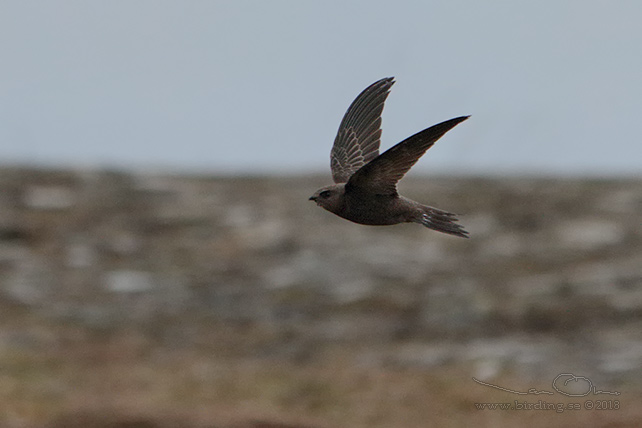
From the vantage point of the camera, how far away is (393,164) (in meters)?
4.24

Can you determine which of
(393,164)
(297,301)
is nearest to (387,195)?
(393,164)

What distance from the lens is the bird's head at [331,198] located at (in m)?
4.35

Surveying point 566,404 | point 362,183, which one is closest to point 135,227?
point 566,404

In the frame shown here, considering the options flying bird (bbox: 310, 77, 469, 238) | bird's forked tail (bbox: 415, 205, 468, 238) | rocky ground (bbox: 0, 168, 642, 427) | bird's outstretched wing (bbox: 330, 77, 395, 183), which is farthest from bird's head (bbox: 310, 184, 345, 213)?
rocky ground (bbox: 0, 168, 642, 427)

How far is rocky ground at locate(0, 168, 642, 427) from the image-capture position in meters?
12.7

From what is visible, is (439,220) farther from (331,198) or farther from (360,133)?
(360,133)

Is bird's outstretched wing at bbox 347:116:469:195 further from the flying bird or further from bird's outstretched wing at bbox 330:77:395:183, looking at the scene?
bird's outstretched wing at bbox 330:77:395:183

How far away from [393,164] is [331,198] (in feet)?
1.12

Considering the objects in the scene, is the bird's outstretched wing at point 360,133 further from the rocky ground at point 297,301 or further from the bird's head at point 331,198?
the rocky ground at point 297,301

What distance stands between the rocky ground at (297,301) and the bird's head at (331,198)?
260 inches

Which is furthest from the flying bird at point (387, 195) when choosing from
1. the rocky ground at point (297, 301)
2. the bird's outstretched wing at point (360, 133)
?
the rocky ground at point (297, 301)

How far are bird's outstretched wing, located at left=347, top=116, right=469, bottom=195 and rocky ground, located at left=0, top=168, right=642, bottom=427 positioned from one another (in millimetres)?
6779

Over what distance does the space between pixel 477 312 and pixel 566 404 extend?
3352 millimetres

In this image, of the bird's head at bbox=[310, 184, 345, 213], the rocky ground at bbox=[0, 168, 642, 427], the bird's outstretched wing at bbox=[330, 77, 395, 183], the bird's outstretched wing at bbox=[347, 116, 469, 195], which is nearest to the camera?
the bird's outstretched wing at bbox=[347, 116, 469, 195]
